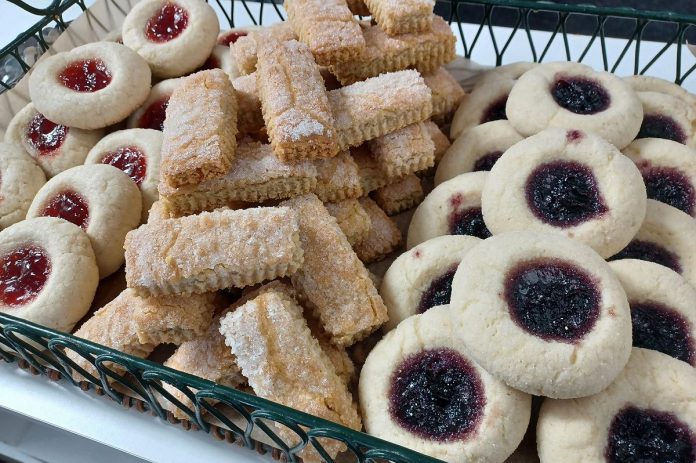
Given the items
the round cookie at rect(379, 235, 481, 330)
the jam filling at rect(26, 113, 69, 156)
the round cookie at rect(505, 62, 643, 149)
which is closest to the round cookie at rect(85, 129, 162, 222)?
the jam filling at rect(26, 113, 69, 156)

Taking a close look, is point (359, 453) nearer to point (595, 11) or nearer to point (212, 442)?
point (212, 442)

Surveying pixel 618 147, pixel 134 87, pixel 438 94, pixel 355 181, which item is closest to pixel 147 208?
pixel 134 87

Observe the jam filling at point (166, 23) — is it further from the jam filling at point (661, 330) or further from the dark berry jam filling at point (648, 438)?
the dark berry jam filling at point (648, 438)

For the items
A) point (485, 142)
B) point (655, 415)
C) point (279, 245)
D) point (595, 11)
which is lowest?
point (655, 415)

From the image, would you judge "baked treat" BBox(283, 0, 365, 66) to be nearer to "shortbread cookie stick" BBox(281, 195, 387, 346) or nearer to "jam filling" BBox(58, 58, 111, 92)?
"shortbread cookie stick" BBox(281, 195, 387, 346)

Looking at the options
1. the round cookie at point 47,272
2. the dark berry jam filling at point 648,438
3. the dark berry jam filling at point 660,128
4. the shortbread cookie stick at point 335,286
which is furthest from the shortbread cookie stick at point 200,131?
the dark berry jam filling at point 660,128

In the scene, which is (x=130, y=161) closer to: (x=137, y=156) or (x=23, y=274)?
(x=137, y=156)

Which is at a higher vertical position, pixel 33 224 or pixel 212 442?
pixel 33 224
